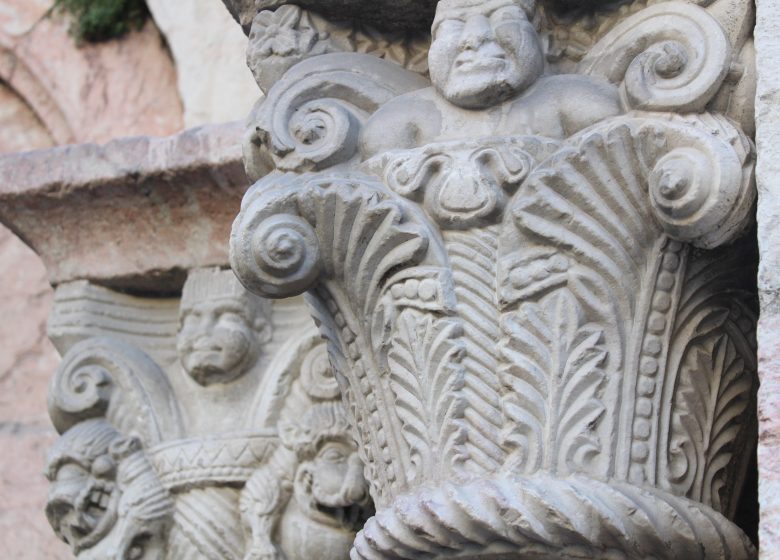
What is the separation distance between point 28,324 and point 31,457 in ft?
1.00

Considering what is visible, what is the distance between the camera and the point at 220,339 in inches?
127

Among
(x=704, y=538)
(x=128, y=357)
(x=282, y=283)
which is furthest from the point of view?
(x=128, y=357)

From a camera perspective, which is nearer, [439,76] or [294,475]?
[439,76]

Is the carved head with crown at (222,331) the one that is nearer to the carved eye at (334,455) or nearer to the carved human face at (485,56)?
the carved eye at (334,455)

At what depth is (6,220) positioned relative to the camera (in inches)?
135

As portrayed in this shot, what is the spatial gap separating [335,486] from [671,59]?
3.17ft

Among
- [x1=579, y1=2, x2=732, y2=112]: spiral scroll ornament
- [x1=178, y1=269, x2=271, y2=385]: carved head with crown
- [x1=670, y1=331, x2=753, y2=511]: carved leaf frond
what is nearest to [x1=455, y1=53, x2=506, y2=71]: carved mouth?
[x1=579, y1=2, x2=732, y2=112]: spiral scroll ornament

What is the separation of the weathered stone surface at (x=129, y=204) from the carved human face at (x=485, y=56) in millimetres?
810

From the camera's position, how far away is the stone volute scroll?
2.27 m

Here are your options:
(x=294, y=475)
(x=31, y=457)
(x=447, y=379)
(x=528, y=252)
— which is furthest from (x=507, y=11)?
A: (x=31, y=457)

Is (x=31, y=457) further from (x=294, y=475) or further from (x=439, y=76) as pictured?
(x=439, y=76)

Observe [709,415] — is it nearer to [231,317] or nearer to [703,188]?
[703,188]

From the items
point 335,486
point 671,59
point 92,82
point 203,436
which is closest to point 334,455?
point 335,486

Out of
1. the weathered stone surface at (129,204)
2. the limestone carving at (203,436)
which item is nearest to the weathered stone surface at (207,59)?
the weathered stone surface at (129,204)
